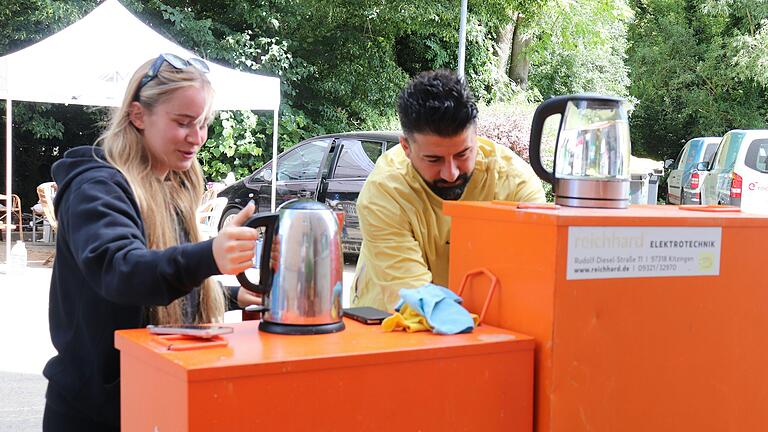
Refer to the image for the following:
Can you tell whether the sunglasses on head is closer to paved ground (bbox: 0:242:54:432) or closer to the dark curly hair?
the dark curly hair

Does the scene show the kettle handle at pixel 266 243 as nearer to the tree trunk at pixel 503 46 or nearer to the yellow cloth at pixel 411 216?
the yellow cloth at pixel 411 216

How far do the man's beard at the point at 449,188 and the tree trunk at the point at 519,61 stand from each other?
19.4 meters

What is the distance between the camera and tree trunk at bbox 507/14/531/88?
851 inches

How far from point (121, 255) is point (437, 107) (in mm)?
1066

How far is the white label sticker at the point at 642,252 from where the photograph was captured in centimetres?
169

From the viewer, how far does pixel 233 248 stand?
64.6 inches

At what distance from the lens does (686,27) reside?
28203mm

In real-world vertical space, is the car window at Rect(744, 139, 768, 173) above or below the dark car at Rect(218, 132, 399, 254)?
above

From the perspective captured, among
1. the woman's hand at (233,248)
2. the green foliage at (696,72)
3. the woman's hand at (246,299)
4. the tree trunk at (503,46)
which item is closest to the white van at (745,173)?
the tree trunk at (503,46)

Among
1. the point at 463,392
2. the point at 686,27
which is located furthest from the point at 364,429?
the point at 686,27

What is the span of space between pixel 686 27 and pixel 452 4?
528 inches

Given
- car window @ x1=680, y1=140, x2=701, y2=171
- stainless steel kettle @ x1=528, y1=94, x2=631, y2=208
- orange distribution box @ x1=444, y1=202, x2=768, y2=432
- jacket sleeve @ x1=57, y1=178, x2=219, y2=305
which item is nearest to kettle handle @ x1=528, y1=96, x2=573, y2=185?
stainless steel kettle @ x1=528, y1=94, x2=631, y2=208

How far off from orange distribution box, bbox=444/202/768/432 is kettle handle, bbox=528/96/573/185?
0.22 metres

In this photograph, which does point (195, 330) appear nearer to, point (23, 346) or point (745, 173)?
point (23, 346)
